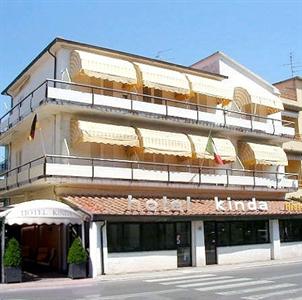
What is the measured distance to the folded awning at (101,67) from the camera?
24.8 m

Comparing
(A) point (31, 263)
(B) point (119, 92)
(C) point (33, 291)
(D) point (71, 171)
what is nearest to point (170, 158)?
(B) point (119, 92)

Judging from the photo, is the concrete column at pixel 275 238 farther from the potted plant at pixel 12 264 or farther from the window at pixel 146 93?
the potted plant at pixel 12 264

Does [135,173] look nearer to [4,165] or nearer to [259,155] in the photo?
[259,155]

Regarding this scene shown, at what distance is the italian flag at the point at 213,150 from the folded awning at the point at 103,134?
14.3 ft

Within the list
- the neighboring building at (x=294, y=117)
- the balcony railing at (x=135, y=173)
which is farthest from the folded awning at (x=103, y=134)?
the neighboring building at (x=294, y=117)

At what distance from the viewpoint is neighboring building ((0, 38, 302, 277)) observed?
23391 millimetres

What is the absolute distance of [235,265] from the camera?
2566 centimetres

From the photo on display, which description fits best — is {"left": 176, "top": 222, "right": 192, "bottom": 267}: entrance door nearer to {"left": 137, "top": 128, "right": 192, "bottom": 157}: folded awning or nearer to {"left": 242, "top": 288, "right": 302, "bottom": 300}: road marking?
{"left": 137, "top": 128, "right": 192, "bottom": 157}: folded awning

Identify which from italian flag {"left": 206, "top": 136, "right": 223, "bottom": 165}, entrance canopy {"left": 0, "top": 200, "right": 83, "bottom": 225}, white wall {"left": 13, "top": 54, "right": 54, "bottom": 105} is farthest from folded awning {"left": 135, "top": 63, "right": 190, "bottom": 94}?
entrance canopy {"left": 0, "top": 200, "right": 83, "bottom": 225}

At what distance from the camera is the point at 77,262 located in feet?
67.8

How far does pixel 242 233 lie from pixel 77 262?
11166 millimetres

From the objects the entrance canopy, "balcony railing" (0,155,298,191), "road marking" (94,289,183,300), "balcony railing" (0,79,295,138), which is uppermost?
"balcony railing" (0,79,295,138)

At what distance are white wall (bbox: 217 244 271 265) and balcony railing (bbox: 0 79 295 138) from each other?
24.5ft

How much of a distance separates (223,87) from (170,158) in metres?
5.97
